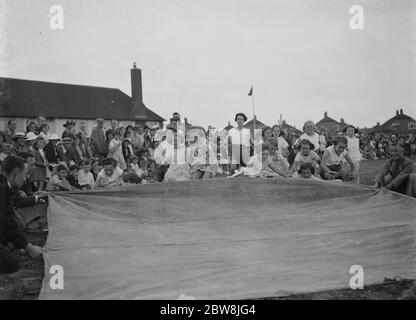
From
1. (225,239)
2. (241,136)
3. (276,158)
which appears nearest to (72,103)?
(241,136)

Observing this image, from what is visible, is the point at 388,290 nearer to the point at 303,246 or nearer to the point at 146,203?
the point at 303,246

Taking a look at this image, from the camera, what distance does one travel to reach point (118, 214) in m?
5.60

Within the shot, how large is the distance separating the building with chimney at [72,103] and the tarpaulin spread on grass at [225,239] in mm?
29091

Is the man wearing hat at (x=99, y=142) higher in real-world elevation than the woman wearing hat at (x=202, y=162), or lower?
higher

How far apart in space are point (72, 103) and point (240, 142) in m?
32.2

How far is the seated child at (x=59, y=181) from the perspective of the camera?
789 centimetres

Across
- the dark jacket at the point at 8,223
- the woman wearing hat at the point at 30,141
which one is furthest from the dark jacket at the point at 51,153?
the dark jacket at the point at 8,223

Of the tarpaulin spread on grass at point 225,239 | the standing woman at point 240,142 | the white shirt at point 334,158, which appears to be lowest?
the tarpaulin spread on grass at point 225,239

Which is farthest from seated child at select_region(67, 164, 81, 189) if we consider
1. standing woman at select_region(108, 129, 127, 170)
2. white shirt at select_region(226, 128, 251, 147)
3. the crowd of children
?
white shirt at select_region(226, 128, 251, 147)

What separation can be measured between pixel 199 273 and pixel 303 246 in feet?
4.34

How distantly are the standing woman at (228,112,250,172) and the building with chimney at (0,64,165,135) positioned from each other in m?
26.7

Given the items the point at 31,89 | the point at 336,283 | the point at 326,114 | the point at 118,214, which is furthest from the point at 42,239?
the point at 326,114

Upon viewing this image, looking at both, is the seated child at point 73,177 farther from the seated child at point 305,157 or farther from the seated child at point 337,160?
the seated child at point 337,160
